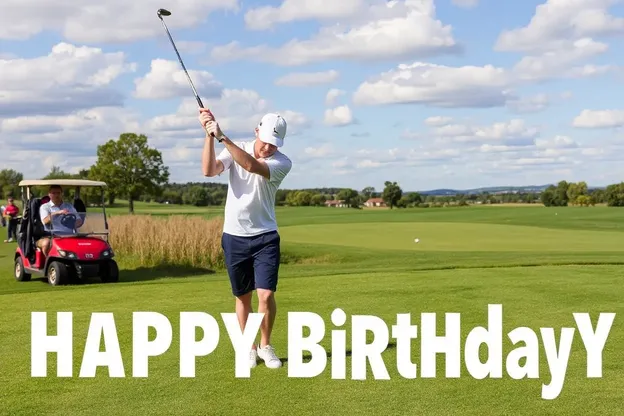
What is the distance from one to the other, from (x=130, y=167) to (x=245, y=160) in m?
66.0

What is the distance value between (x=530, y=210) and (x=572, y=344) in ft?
159

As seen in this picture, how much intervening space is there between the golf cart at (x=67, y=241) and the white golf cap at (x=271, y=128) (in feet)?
28.2

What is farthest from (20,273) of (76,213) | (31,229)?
(76,213)

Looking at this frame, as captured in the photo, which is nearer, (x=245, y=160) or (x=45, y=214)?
(x=245, y=160)

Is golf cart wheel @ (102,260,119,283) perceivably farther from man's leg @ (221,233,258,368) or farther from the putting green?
the putting green

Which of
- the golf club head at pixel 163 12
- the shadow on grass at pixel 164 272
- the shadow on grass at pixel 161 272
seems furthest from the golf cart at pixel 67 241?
the golf club head at pixel 163 12

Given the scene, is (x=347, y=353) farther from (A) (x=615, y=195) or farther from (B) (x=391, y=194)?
(B) (x=391, y=194)

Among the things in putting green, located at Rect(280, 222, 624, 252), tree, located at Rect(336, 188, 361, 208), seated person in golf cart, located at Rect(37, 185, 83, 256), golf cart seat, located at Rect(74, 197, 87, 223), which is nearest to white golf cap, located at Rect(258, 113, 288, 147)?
seated person in golf cart, located at Rect(37, 185, 83, 256)

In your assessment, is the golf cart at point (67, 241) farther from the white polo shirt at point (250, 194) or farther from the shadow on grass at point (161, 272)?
the white polo shirt at point (250, 194)

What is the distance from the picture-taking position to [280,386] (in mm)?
5008

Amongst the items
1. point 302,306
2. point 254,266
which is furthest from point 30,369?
point 302,306

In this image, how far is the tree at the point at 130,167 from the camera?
2712 inches

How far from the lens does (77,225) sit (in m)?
13.9

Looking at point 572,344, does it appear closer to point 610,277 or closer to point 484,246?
point 610,277
